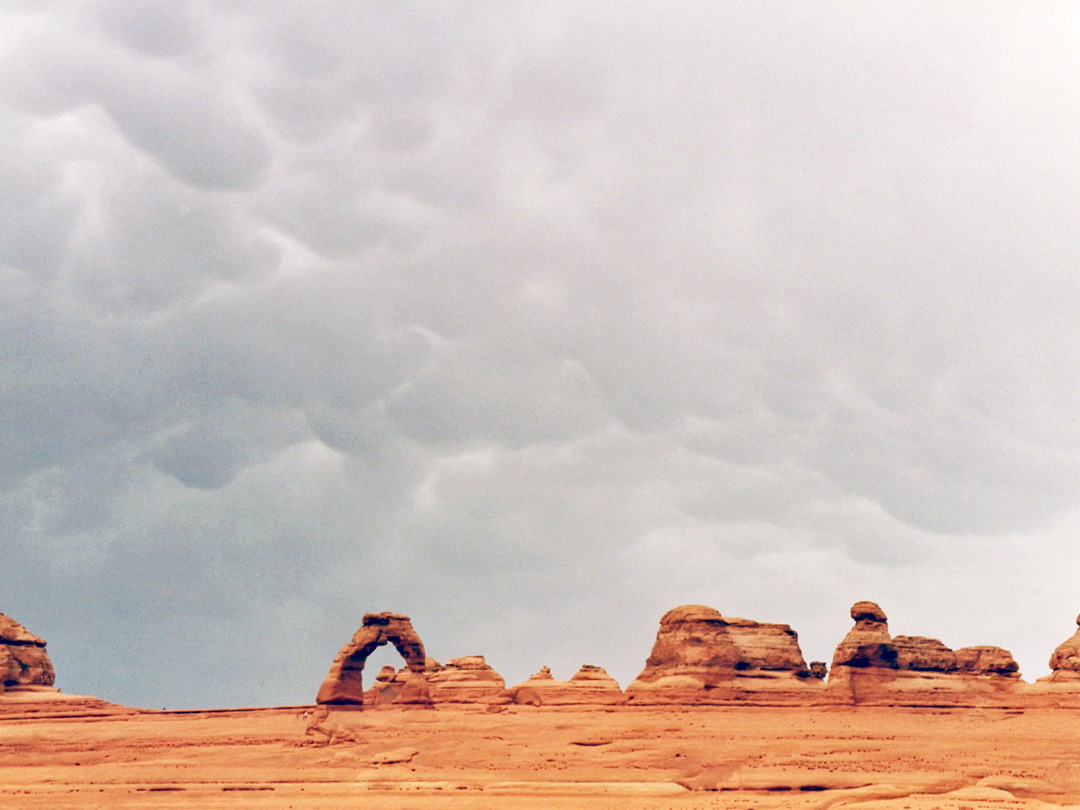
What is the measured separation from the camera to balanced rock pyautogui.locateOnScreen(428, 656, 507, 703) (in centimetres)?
8475

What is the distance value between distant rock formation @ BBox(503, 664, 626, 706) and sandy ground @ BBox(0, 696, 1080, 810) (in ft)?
13.6

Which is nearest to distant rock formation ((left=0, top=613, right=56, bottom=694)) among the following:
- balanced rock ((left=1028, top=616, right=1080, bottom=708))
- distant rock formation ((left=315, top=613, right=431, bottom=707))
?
distant rock formation ((left=315, top=613, right=431, bottom=707))

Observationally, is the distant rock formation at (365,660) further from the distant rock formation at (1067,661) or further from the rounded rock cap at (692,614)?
the distant rock formation at (1067,661)

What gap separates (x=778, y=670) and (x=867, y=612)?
6779mm

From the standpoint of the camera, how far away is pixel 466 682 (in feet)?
286

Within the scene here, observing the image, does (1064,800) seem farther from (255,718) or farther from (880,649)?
(255,718)

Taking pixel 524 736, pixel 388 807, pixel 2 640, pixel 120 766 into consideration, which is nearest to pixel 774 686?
pixel 524 736

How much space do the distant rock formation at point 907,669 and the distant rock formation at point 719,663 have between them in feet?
8.44

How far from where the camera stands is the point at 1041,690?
70.1 metres

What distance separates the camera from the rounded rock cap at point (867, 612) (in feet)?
235

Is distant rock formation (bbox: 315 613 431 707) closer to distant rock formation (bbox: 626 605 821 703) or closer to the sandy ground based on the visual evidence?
A: the sandy ground

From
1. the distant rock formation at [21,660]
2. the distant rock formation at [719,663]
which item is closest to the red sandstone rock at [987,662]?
the distant rock formation at [719,663]

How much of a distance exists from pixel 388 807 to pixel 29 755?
30510 mm

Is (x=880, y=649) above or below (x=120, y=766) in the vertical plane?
above
